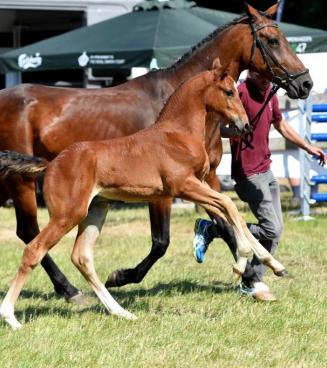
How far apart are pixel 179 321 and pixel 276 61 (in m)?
2.28

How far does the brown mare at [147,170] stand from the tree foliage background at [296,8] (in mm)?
22506

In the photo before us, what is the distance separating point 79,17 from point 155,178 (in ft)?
37.4

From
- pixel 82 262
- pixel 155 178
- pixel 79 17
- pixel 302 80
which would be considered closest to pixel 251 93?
pixel 302 80

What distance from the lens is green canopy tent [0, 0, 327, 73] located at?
1266 cm

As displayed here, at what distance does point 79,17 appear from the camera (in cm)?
1723

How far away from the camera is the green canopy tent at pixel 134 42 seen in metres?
12.7

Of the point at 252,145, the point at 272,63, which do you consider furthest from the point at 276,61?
the point at 252,145

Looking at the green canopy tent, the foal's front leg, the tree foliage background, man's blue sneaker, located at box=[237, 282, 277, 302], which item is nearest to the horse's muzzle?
the foal's front leg

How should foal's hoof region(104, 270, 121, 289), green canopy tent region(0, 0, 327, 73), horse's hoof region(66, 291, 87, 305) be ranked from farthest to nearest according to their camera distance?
green canopy tent region(0, 0, 327, 73) → foal's hoof region(104, 270, 121, 289) → horse's hoof region(66, 291, 87, 305)

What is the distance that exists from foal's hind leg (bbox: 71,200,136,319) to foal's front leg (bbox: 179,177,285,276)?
80cm

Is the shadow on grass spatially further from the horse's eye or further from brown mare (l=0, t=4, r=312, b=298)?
the horse's eye

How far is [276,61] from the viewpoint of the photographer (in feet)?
24.0

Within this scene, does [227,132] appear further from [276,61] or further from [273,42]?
[273,42]

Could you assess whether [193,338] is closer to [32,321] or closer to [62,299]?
[32,321]
